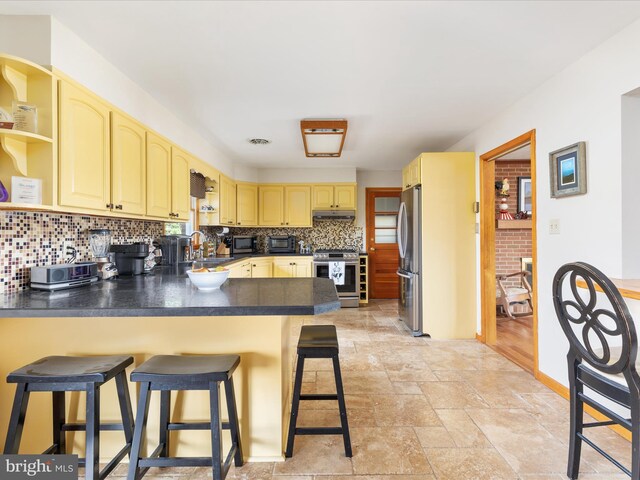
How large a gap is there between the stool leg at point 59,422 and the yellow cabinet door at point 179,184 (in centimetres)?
173

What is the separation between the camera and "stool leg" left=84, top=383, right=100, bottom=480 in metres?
1.32

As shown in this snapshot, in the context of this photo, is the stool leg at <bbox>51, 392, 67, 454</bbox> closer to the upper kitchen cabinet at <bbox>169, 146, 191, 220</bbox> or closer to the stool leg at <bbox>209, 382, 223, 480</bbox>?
the stool leg at <bbox>209, 382, 223, 480</bbox>

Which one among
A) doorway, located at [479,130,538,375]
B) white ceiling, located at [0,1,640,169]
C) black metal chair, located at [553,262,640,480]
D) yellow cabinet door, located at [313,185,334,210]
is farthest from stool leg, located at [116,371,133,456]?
yellow cabinet door, located at [313,185,334,210]

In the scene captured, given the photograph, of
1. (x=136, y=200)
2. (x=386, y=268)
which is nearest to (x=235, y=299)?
(x=136, y=200)

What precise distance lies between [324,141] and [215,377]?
3038 mm

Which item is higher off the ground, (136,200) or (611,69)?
(611,69)

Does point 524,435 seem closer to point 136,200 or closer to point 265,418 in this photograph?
point 265,418

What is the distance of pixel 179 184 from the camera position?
309 cm

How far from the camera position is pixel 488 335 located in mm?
3461

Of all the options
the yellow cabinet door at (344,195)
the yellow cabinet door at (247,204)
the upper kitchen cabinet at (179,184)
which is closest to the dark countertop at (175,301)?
the upper kitchen cabinet at (179,184)

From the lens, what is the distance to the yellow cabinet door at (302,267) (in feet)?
17.1

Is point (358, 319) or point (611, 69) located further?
point (358, 319)

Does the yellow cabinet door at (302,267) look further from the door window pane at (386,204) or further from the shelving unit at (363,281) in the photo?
the door window pane at (386,204)

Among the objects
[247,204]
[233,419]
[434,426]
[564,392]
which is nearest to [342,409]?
[233,419]
